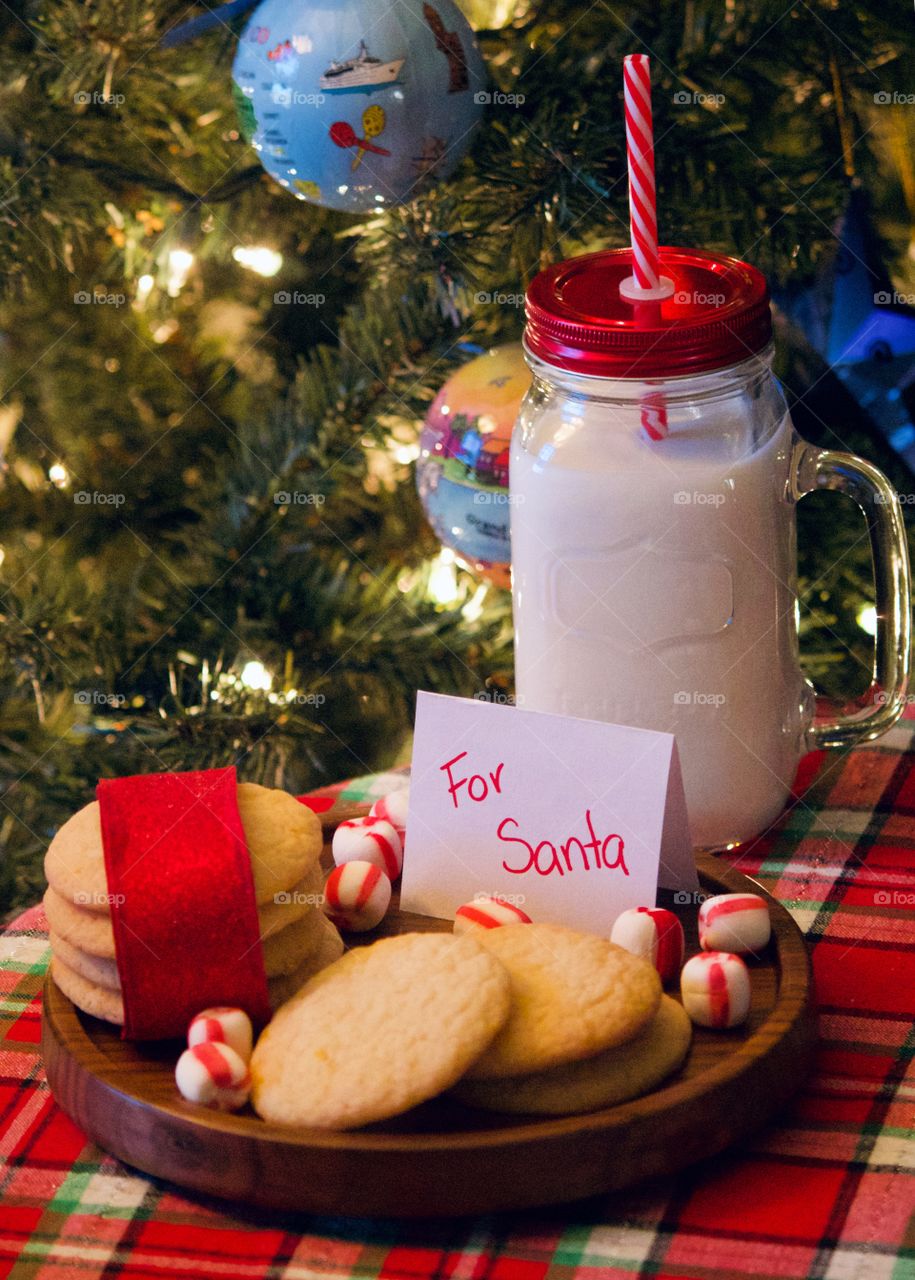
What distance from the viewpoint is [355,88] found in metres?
0.93

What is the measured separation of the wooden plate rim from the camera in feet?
1.98

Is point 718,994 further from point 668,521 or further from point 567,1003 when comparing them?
point 668,521

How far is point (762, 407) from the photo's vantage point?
0.89 metres

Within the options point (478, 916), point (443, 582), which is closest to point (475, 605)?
point (443, 582)

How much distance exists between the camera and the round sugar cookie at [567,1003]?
622 millimetres

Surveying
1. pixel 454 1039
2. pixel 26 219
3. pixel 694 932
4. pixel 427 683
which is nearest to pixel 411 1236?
pixel 454 1039

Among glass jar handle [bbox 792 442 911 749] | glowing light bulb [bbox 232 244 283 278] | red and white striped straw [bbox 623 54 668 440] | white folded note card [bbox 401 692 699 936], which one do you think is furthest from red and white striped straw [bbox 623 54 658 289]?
glowing light bulb [bbox 232 244 283 278]

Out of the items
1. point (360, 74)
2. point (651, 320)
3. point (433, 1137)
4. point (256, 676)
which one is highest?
point (360, 74)

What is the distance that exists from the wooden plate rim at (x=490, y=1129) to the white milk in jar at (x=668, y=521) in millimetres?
227

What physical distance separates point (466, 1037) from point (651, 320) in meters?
0.43

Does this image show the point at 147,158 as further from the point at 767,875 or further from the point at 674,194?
the point at 767,875

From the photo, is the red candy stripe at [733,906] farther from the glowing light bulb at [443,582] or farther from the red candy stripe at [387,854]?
the glowing light bulb at [443,582]

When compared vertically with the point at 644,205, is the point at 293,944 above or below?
below

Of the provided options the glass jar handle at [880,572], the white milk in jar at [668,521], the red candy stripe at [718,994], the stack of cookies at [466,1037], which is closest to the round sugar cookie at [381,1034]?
the stack of cookies at [466,1037]
